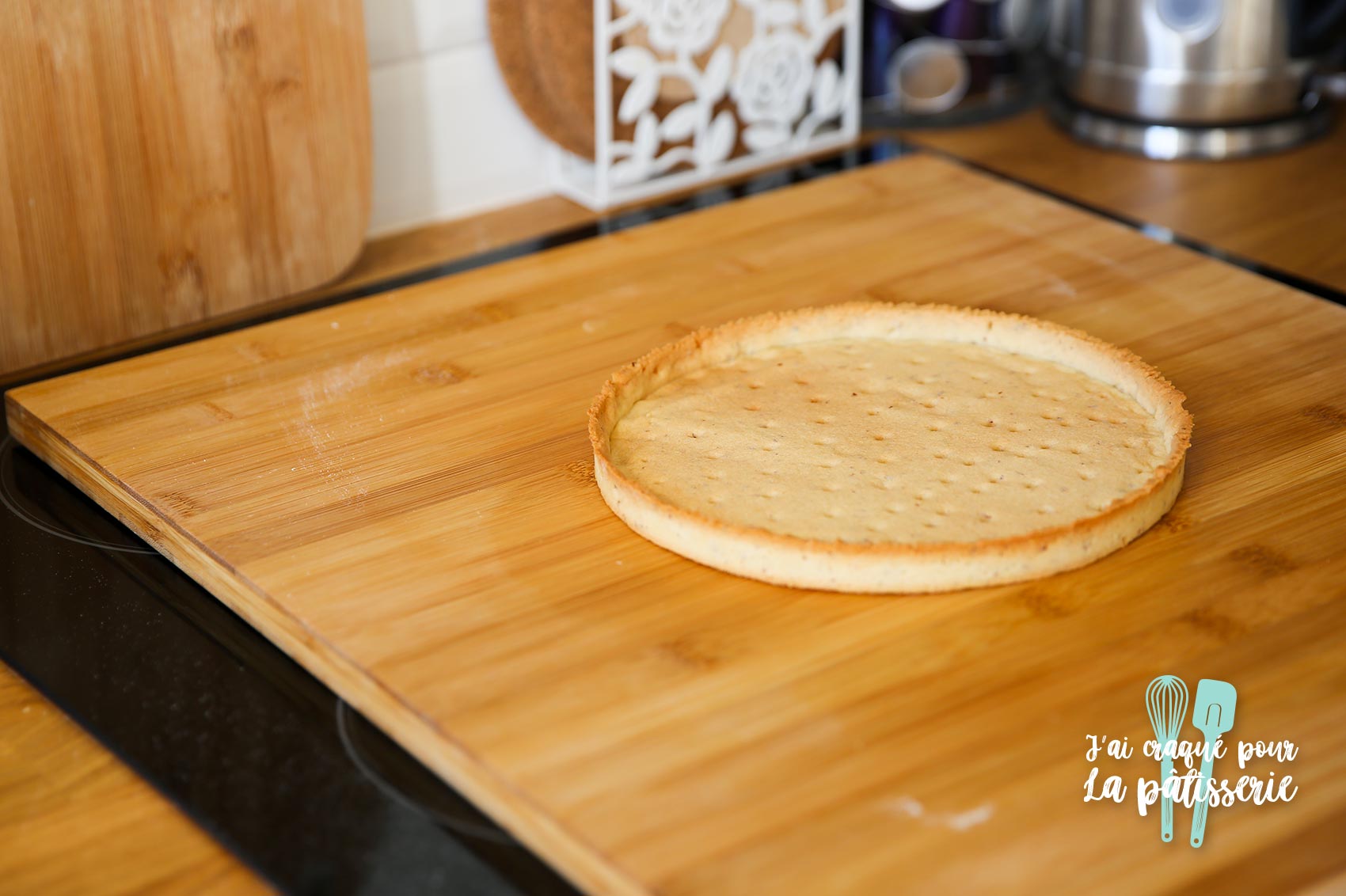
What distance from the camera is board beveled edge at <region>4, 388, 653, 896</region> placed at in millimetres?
625

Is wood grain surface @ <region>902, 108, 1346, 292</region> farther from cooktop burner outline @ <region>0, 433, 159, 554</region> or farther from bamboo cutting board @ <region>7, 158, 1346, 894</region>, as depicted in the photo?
cooktop burner outline @ <region>0, 433, 159, 554</region>

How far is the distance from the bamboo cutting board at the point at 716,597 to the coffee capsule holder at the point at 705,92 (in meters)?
0.20

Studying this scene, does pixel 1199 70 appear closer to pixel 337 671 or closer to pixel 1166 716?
pixel 1166 716

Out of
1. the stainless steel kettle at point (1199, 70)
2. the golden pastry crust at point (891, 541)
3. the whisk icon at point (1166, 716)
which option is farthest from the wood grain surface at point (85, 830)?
the stainless steel kettle at point (1199, 70)

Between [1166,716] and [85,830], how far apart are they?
0.50m

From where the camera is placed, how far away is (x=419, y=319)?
3.59 feet

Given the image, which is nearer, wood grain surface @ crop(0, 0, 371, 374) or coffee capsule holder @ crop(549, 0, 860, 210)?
wood grain surface @ crop(0, 0, 371, 374)

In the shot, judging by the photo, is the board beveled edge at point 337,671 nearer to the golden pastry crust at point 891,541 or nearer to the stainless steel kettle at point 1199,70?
the golden pastry crust at point 891,541

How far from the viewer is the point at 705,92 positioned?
1351 millimetres

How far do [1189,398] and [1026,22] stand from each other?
70cm

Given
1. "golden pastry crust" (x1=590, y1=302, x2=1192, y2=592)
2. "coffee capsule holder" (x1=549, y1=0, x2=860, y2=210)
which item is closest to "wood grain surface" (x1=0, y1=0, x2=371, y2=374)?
"coffee capsule holder" (x1=549, y1=0, x2=860, y2=210)

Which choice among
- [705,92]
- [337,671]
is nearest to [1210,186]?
[705,92]

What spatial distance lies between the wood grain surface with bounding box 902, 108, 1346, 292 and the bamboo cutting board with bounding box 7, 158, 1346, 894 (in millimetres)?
145

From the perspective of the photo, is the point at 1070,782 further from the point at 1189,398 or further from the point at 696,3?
the point at 696,3
